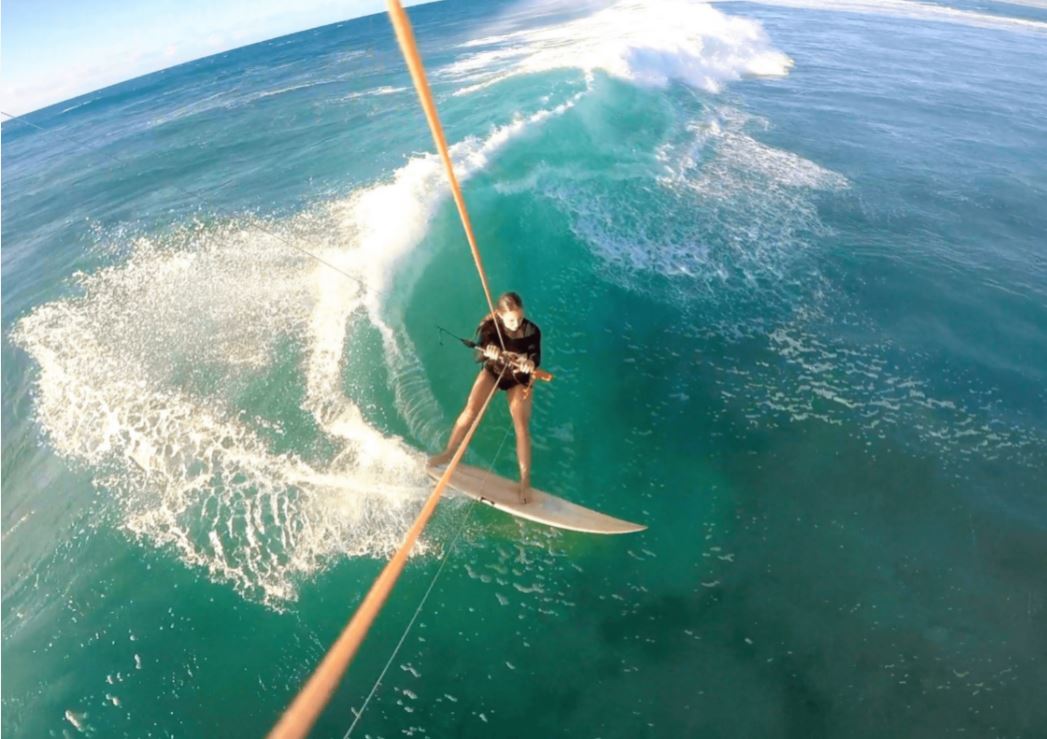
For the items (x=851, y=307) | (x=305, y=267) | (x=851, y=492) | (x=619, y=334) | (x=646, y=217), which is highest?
(x=305, y=267)

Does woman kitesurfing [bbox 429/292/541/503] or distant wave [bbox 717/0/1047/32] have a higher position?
distant wave [bbox 717/0/1047/32]

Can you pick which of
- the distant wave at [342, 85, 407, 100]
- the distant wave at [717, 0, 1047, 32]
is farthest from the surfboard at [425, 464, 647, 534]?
the distant wave at [717, 0, 1047, 32]

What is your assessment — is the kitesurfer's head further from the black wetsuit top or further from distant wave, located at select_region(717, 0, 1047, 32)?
distant wave, located at select_region(717, 0, 1047, 32)

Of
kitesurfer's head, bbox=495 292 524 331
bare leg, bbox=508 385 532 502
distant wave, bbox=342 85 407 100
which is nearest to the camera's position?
kitesurfer's head, bbox=495 292 524 331

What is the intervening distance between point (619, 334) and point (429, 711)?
6.35 meters

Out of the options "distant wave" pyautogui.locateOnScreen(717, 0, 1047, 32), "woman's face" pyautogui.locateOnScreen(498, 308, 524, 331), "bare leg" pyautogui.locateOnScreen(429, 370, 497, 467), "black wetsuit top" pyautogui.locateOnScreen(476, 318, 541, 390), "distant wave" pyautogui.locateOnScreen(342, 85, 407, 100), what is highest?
"distant wave" pyautogui.locateOnScreen(342, 85, 407, 100)

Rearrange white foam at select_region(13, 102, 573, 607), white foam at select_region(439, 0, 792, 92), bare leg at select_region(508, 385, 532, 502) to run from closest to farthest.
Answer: bare leg at select_region(508, 385, 532, 502), white foam at select_region(13, 102, 573, 607), white foam at select_region(439, 0, 792, 92)

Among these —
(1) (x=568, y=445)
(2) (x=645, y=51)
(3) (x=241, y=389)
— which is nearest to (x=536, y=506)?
(1) (x=568, y=445)

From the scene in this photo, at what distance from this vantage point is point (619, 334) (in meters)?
9.33

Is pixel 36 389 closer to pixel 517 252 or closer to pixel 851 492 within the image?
pixel 517 252

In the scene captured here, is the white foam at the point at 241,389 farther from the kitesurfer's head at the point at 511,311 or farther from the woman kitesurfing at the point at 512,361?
the kitesurfer's head at the point at 511,311

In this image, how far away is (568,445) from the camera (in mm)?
7523

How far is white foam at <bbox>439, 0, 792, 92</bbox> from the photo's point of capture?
72.5 ft

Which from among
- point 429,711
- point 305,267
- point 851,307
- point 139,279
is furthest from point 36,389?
point 851,307
